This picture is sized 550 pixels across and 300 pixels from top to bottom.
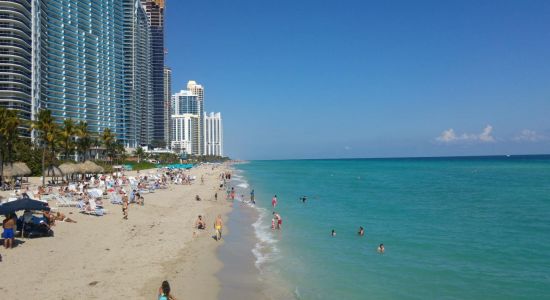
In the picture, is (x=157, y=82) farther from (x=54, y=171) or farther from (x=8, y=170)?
(x=8, y=170)

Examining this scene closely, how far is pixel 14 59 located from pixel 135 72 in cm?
7430

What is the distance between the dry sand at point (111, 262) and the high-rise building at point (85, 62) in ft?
294

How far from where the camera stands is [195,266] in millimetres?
15406

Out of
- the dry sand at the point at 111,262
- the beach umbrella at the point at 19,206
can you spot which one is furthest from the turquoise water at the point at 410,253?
the beach umbrella at the point at 19,206

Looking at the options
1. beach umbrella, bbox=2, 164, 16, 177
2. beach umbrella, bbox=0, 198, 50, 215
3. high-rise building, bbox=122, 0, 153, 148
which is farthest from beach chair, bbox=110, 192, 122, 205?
high-rise building, bbox=122, 0, 153, 148

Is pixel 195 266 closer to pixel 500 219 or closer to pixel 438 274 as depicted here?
pixel 438 274

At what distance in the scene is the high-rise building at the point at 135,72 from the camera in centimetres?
14850

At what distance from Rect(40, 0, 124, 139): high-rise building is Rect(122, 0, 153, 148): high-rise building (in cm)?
645

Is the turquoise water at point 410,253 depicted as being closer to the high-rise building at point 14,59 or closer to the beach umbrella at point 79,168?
the beach umbrella at point 79,168

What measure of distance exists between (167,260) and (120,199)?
621 inches

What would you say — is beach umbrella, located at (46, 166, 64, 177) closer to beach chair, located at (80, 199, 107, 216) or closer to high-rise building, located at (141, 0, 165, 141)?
beach chair, located at (80, 199, 107, 216)

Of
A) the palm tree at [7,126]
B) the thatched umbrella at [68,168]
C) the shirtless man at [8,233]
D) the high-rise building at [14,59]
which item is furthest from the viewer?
the high-rise building at [14,59]

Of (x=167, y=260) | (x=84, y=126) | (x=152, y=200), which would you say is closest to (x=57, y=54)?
(x=84, y=126)

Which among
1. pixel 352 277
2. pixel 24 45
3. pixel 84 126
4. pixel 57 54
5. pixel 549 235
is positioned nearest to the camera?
pixel 352 277
